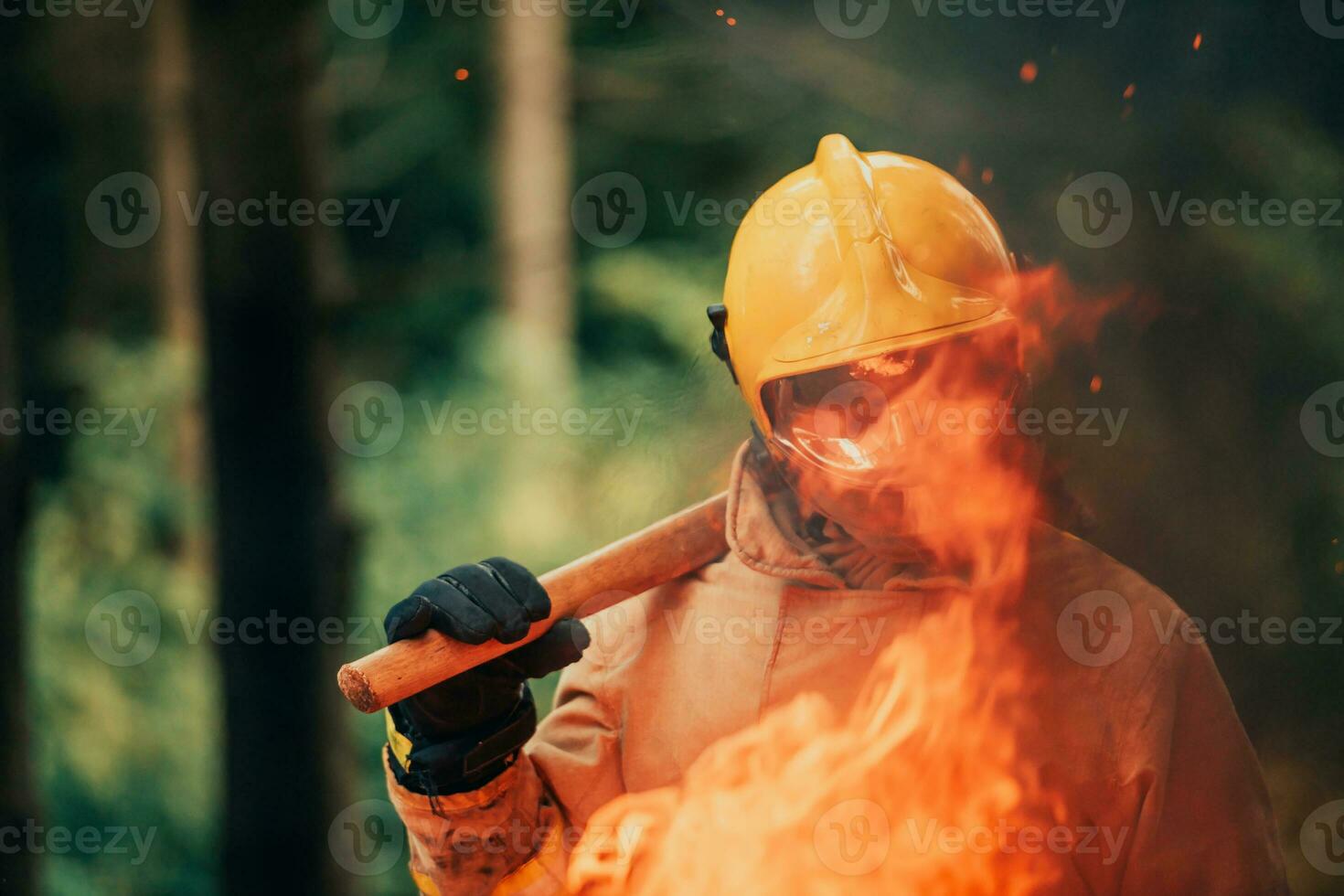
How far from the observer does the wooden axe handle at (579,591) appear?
156 centimetres

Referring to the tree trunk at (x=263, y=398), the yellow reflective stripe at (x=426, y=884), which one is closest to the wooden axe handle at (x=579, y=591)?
the yellow reflective stripe at (x=426, y=884)

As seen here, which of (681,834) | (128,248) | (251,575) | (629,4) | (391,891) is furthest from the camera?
(128,248)

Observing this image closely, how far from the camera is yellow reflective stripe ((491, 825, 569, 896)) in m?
1.87

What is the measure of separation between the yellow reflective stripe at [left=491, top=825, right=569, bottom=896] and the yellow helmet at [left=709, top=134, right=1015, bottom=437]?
2.85 feet

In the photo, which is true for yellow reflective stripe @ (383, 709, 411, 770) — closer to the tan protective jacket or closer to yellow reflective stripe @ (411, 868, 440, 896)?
the tan protective jacket

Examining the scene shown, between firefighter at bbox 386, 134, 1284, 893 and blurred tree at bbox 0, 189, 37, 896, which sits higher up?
firefighter at bbox 386, 134, 1284, 893

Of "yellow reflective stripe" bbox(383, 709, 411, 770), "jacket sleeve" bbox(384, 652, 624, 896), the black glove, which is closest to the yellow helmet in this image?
the black glove

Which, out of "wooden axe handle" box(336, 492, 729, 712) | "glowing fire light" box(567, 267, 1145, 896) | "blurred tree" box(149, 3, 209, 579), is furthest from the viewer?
"blurred tree" box(149, 3, 209, 579)

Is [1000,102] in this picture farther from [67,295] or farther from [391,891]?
[67,295]

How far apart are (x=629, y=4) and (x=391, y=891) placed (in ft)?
8.86

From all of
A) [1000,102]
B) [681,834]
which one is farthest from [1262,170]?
[681,834]

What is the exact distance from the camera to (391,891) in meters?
3.19

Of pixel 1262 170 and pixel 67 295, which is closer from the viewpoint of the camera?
pixel 1262 170

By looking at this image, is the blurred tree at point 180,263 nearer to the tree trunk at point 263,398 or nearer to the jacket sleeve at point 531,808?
the tree trunk at point 263,398
